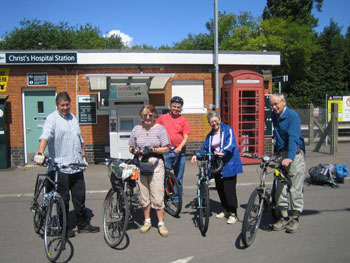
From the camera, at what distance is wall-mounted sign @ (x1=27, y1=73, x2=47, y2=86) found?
31.5ft

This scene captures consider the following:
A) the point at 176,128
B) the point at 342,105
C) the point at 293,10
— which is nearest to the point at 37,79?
the point at 176,128

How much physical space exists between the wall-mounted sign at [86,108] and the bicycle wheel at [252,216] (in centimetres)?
661

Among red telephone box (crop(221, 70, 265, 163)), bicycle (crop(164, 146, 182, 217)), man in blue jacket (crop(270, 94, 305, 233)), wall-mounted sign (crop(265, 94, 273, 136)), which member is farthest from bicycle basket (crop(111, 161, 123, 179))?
wall-mounted sign (crop(265, 94, 273, 136))

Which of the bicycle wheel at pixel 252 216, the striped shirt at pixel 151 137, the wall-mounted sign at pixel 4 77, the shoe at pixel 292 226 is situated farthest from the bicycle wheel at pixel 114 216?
the wall-mounted sign at pixel 4 77

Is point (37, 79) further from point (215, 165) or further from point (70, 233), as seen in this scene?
point (215, 165)

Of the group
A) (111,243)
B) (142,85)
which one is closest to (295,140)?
(111,243)

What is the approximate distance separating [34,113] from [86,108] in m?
Answer: 1.51

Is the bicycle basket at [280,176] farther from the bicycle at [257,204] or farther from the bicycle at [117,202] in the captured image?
the bicycle at [117,202]

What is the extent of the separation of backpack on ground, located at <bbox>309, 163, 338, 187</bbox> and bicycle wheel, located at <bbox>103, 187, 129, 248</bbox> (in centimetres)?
513

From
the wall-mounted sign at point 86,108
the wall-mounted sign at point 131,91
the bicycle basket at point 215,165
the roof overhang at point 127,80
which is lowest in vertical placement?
the bicycle basket at point 215,165

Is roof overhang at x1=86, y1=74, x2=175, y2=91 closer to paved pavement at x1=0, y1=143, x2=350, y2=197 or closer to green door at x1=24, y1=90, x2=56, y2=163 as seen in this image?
green door at x1=24, y1=90, x2=56, y2=163

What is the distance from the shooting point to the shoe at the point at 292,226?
15.4 feet

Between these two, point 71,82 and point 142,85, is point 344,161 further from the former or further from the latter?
point 71,82

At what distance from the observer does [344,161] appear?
10.1m
